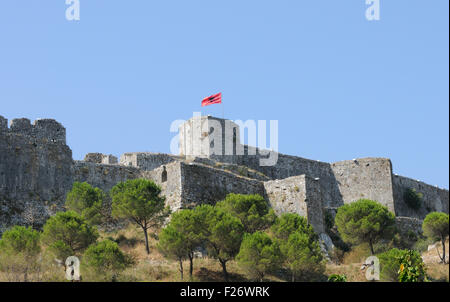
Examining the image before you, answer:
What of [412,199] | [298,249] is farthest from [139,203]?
[412,199]

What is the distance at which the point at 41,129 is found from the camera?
45469 millimetres

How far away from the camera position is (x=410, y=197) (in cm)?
6500

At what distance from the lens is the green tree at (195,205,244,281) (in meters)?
38.7

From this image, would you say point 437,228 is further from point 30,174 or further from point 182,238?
point 30,174

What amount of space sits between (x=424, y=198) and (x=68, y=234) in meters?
41.8

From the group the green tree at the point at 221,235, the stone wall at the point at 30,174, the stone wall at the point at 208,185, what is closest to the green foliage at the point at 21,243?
the stone wall at the point at 30,174

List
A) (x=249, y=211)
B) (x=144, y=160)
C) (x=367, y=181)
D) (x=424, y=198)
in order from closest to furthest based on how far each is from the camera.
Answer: (x=249, y=211) < (x=144, y=160) < (x=367, y=181) < (x=424, y=198)

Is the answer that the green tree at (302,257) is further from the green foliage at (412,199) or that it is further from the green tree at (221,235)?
the green foliage at (412,199)

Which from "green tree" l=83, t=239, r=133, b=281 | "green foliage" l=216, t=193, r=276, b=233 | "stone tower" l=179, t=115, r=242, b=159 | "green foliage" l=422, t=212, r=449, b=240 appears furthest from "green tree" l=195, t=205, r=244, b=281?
"green foliage" l=422, t=212, r=449, b=240

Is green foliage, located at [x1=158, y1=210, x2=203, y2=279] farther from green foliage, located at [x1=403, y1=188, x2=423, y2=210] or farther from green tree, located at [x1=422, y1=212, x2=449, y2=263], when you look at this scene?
green foliage, located at [x1=403, y1=188, x2=423, y2=210]

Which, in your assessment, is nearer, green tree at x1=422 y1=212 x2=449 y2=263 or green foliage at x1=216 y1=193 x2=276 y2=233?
green foliage at x1=216 y1=193 x2=276 y2=233

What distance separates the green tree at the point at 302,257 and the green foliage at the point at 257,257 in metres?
1.30

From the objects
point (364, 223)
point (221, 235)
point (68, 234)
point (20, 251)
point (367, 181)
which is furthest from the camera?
point (367, 181)

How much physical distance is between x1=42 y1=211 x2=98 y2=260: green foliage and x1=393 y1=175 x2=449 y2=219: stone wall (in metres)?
33.2
